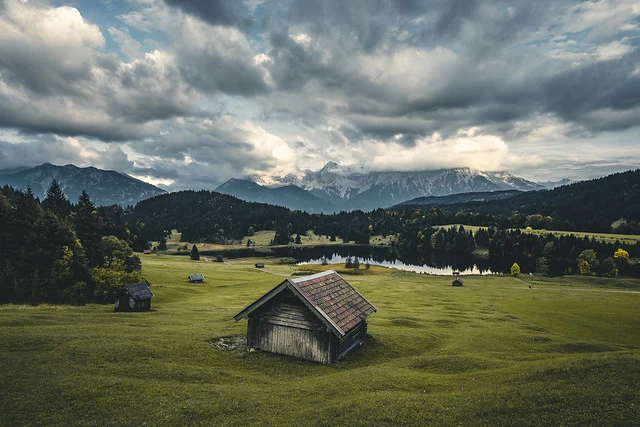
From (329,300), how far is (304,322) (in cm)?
277

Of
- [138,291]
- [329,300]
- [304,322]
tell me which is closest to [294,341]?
[304,322]

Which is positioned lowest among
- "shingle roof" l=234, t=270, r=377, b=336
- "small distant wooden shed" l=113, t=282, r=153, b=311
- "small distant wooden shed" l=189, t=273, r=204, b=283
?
"small distant wooden shed" l=189, t=273, r=204, b=283

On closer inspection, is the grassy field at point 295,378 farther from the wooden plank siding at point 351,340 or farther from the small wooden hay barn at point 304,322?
the small wooden hay barn at point 304,322

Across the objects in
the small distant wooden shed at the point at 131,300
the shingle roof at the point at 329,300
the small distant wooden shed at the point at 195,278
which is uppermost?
the shingle roof at the point at 329,300

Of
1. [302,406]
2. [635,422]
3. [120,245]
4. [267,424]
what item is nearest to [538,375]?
[635,422]

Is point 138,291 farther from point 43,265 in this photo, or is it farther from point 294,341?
point 294,341

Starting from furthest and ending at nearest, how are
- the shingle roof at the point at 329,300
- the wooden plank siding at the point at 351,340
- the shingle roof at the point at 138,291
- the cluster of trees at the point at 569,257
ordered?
the cluster of trees at the point at 569,257 < the shingle roof at the point at 138,291 < the wooden plank siding at the point at 351,340 < the shingle roof at the point at 329,300

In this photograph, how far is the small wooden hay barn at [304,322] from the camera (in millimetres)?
25625

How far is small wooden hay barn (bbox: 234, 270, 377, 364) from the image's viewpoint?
25625 mm

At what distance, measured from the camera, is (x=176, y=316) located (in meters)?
41.4

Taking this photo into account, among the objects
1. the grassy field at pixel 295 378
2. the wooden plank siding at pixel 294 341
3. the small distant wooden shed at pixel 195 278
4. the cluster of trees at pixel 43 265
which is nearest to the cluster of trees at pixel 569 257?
the grassy field at pixel 295 378

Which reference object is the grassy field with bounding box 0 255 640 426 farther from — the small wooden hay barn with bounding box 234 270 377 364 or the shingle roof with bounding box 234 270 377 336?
the shingle roof with bounding box 234 270 377 336

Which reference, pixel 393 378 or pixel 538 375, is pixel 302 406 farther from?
pixel 538 375

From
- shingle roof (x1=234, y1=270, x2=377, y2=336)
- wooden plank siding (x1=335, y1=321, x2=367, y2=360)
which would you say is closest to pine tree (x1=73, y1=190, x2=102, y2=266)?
shingle roof (x1=234, y1=270, x2=377, y2=336)
